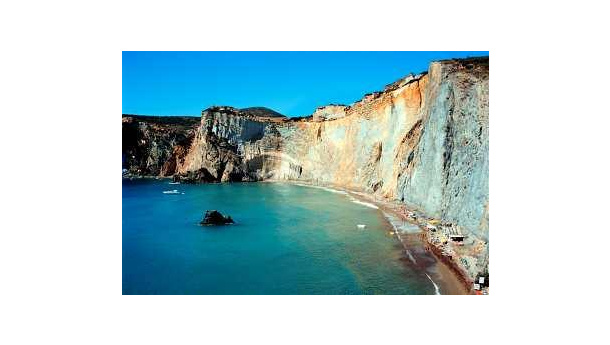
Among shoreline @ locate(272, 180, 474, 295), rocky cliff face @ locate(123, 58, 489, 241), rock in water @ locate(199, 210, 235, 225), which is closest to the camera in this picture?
shoreline @ locate(272, 180, 474, 295)

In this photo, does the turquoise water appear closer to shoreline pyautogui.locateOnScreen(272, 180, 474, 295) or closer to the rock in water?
shoreline pyautogui.locateOnScreen(272, 180, 474, 295)

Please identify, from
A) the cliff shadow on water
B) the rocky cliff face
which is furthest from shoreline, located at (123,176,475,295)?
the rocky cliff face

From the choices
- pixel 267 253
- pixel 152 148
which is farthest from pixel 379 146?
pixel 152 148

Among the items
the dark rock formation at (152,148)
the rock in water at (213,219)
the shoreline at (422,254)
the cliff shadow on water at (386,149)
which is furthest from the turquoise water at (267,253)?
the dark rock formation at (152,148)

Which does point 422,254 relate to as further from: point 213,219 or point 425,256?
point 213,219

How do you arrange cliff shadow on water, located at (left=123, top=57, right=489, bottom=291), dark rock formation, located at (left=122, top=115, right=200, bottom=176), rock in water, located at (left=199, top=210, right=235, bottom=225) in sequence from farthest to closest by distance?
dark rock formation, located at (left=122, top=115, right=200, bottom=176) → rock in water, located at (left=199, top=210, right=235, bottom=225) → cliff shadow on water, located at (left=123, top=57, right=489, bottom=291)

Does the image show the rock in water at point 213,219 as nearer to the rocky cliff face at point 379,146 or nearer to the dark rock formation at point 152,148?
the rocky cliff face at point 379,146
